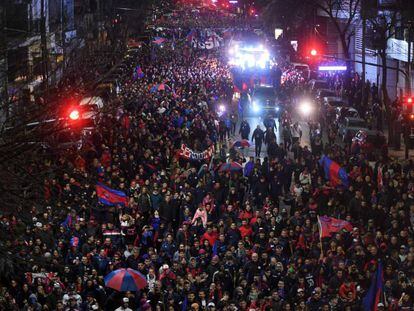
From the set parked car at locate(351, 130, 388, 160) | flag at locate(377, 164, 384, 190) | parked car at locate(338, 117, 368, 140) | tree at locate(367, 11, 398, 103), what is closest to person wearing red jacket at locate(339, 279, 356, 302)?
flag at locate(377, 164, 384, 190)

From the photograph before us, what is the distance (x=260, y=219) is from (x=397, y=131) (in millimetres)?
17729

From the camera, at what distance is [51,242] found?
1875 centimetres

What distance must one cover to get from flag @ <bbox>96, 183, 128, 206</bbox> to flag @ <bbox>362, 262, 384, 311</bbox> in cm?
748

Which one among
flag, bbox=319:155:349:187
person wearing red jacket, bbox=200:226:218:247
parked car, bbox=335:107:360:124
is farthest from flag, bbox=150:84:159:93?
person wearing red jacket, bbox=200:226:218:247

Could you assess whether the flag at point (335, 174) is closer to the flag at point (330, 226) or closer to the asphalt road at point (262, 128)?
the flag at point (330, 226)

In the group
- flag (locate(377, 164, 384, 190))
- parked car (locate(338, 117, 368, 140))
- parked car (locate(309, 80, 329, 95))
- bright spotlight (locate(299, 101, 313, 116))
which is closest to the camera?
flag (locate(377, 164, 384, 190))

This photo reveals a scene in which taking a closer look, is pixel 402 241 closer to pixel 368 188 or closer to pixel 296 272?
pixel 296 272

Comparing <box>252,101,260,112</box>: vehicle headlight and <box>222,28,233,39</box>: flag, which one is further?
<box>222,28,233,39</box>: flag

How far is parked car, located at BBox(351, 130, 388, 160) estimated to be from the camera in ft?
102

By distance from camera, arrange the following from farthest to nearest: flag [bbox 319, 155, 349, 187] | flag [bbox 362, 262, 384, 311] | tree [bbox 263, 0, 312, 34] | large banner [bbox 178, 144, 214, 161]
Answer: tree [bbox 263, 0, 312, 34]
large banner [bbox 178, 144, 214, 161]
flag [bbox 319, 155, 349, 187]
flag [bbox 362, 262, 384, 311]

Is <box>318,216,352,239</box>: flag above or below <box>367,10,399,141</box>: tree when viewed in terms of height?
below

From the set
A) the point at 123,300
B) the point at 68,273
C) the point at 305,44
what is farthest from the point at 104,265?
the point at 305,44

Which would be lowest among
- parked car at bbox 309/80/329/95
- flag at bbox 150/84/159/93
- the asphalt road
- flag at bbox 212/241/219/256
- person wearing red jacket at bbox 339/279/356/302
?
the asphalt road

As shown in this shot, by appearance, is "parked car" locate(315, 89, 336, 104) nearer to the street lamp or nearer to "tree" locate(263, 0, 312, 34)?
the street lamp
